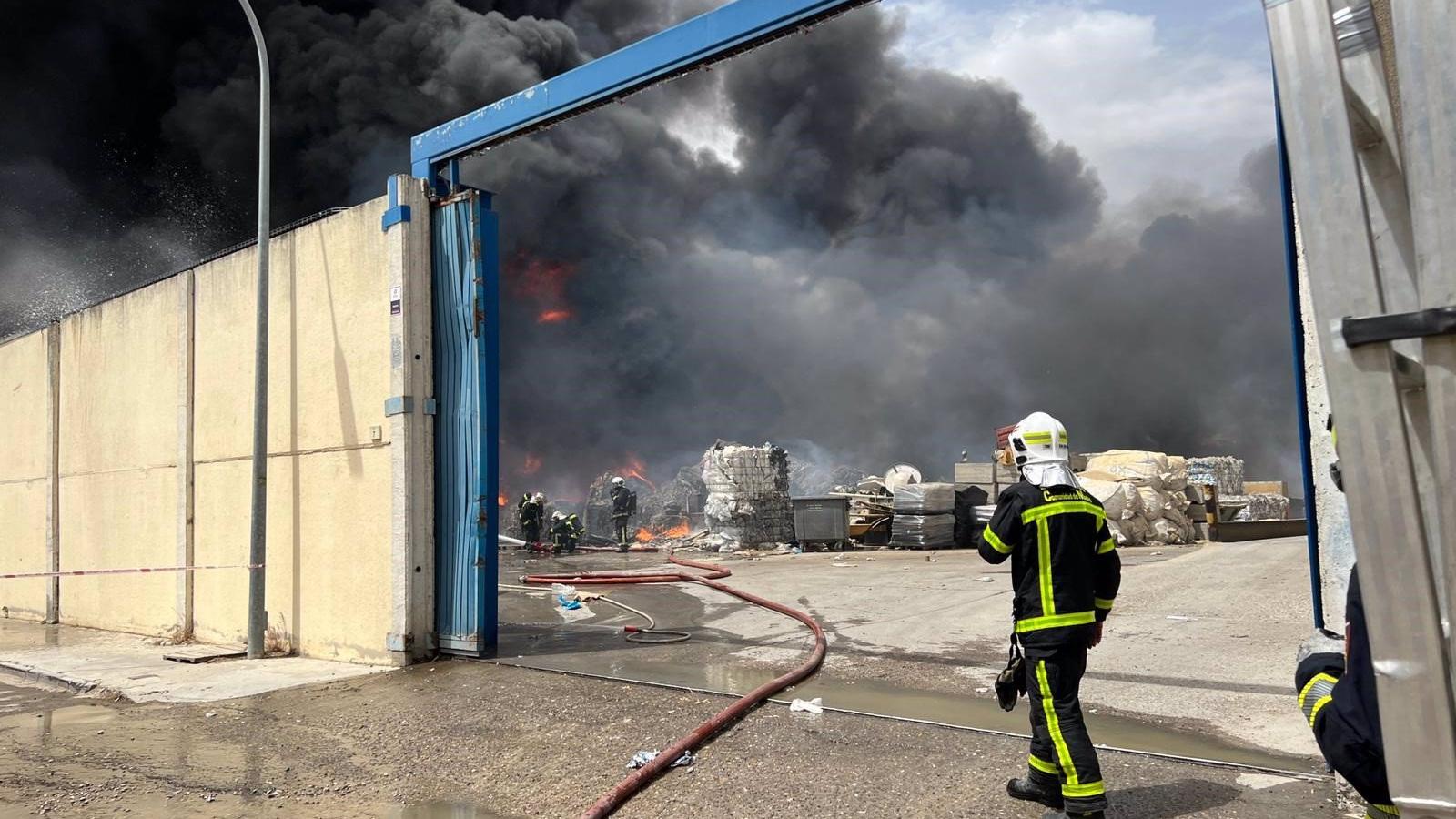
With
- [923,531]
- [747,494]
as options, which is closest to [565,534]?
[747,494]

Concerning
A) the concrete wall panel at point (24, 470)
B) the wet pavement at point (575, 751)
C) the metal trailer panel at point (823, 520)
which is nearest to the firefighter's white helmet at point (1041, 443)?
the wet pavement at point (575, 751)

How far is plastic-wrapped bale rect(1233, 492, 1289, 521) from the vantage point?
17578 mm

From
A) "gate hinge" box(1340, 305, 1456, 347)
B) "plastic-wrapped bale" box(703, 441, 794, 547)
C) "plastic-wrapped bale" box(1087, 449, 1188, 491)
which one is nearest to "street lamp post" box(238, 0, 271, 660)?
"gate hinge" box(1340, 305, 1456, 347)

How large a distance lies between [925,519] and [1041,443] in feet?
44.5

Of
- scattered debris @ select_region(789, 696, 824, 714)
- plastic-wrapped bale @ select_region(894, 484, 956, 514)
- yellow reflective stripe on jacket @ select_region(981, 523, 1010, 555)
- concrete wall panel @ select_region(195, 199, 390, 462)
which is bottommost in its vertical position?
scattered debris @ select_region(789, 696, 824, 714)

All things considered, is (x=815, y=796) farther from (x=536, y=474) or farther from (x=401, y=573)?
(x=536, y=474)

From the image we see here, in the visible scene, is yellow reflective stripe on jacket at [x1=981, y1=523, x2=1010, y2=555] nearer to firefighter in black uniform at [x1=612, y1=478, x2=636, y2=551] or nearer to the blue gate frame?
the blue gate frame

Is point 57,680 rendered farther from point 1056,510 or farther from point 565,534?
point 565,534

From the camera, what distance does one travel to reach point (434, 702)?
535cm

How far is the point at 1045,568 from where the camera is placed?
3236 mm

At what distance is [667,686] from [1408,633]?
4575mm

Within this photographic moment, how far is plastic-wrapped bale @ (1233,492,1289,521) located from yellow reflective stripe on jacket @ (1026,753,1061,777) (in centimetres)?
1642

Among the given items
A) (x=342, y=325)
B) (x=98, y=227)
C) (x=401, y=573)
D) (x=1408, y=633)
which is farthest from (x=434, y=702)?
(x=98, y=227)

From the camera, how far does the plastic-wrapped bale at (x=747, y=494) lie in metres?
18.4
